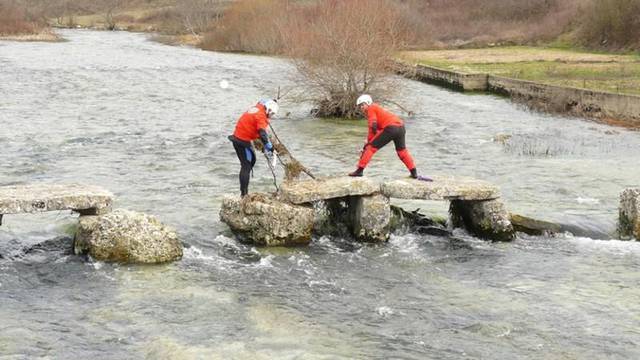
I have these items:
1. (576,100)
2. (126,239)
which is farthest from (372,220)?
(576,100)

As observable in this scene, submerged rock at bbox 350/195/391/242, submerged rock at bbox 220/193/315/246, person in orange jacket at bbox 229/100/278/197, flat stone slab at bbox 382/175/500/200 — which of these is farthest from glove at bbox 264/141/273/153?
flat stone slab at bbox 382/175/500/200

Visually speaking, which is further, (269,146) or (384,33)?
(384,33)

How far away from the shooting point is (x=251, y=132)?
16.4m

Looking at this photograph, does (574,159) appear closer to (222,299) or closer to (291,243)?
(291,243)

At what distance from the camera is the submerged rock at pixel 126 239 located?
13789 millimetres

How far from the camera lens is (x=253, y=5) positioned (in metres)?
68.3

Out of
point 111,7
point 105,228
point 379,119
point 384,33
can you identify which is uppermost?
point 111,7

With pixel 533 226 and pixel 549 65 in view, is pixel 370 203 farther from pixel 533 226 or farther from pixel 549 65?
pixel 549 65

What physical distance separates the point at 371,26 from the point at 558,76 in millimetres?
14759

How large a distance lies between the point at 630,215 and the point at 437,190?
4085 millimetres

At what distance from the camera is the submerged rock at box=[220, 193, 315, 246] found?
15031 millimetres

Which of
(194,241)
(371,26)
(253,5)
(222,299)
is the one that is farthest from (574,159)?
(253,5)

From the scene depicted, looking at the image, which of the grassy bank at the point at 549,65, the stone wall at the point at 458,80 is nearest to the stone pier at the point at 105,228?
the grassy bank at the point at 549,65

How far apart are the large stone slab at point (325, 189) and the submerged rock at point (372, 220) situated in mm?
240
